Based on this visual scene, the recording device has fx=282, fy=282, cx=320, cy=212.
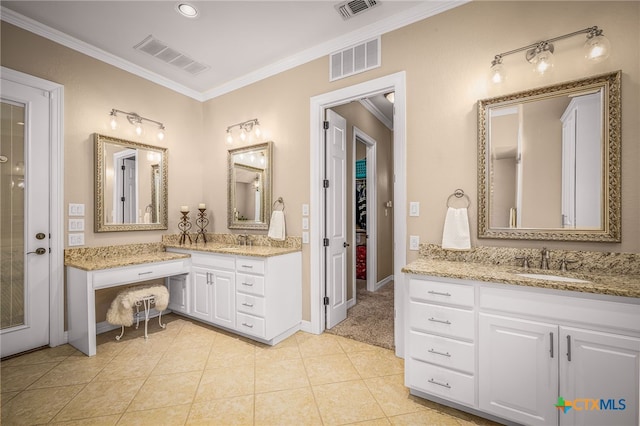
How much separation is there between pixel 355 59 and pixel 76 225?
3224 mm

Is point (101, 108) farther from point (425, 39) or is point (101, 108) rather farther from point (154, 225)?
point (425, 39)

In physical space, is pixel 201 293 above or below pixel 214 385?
above

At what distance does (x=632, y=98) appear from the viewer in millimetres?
1705

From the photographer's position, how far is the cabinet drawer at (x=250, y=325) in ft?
8.75

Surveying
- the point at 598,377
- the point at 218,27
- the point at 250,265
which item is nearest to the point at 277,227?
the point at 250,265

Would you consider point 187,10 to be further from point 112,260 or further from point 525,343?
point 525,343

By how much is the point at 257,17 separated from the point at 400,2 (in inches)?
48.5

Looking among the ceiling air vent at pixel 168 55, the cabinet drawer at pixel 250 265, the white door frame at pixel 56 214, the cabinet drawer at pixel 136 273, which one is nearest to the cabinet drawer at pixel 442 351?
the cabinet drawer at pixel 250 265

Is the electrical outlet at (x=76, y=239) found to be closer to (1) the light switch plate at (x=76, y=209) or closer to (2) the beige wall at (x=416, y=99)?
(2) the beige wall at (x=416, y=99)

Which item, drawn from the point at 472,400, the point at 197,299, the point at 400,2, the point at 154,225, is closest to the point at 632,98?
the point at 400,2

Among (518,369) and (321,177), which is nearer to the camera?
(518,369)

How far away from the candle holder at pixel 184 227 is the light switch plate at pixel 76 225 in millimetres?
1021

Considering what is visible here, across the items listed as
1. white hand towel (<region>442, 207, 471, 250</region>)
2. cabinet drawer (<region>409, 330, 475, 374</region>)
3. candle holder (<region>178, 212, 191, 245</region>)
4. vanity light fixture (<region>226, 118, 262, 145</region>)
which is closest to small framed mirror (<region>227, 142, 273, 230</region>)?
vanity light fixture (<region>226, 118, 262, 145</region>)

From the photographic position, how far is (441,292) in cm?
179
